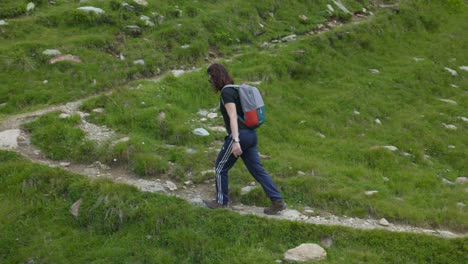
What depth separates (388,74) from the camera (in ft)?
60.2

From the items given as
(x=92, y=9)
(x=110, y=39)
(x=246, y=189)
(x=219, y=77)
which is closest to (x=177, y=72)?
(x=110, y=39)

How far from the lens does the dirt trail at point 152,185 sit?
29.2ft

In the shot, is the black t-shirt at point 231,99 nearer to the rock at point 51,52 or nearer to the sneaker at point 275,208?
the sneaker at point 275,208

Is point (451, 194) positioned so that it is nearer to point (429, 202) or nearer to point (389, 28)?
point (429, 202)

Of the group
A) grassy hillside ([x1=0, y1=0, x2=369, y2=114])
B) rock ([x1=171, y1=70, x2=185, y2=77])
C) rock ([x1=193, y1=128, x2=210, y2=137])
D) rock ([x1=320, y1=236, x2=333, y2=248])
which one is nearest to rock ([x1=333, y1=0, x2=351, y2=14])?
grassy hillside ([x1=0, y1=0, x2=369, y2=114])

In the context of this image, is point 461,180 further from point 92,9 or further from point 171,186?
point 92,9

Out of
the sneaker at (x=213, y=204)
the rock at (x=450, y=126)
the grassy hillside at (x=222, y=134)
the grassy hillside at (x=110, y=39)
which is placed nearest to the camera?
the grassy hillside at (x=222, y=134)

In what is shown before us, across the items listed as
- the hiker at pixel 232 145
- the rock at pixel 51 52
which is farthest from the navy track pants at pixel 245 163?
the rock at pixel 51 52

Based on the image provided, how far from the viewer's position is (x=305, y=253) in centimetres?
781

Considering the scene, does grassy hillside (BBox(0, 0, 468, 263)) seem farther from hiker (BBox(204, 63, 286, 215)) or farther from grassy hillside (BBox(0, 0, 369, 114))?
hiker (BBox(204, 63, 286, 215))

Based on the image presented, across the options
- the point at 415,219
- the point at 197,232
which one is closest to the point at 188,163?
the point at 197,232

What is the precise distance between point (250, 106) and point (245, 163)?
3.94ft

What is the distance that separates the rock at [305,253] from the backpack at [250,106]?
2314mm

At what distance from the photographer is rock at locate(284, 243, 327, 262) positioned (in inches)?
305
